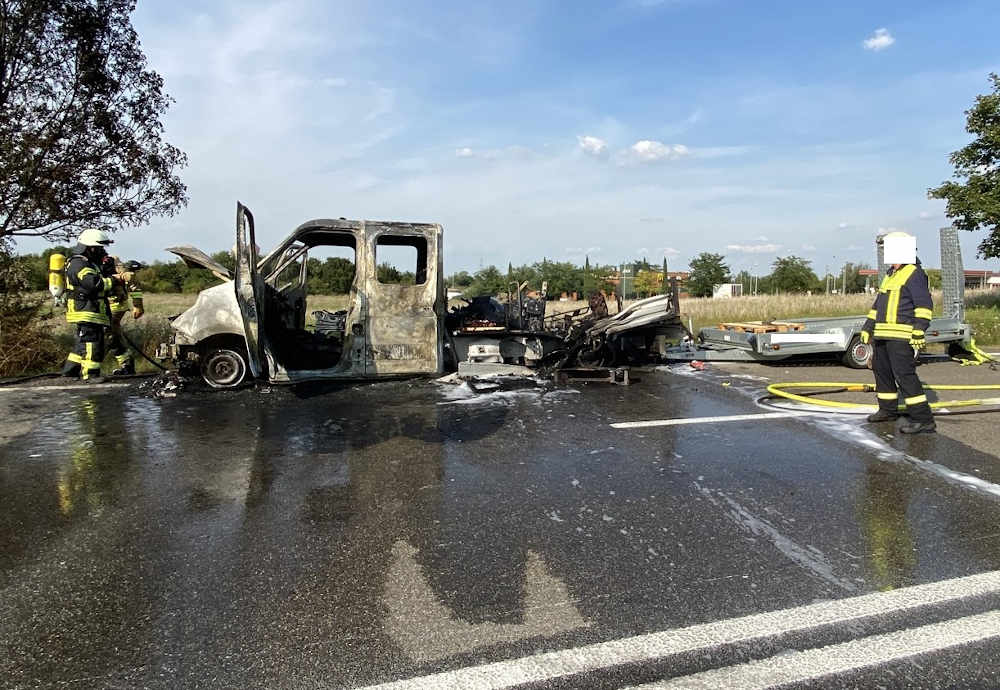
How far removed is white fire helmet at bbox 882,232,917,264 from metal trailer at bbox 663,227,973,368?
3112 mm

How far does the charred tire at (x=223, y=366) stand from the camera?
7395mm

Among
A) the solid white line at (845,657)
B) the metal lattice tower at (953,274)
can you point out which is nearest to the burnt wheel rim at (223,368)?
the solid white line at (845,657)

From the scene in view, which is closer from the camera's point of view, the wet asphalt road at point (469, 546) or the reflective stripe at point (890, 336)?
the wet asphalt road at point (469, 546)

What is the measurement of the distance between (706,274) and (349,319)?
46.2 m

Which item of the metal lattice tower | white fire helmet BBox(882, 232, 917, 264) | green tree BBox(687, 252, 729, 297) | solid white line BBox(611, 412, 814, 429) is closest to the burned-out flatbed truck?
solid white line BBox(611, 412, 814, 429)

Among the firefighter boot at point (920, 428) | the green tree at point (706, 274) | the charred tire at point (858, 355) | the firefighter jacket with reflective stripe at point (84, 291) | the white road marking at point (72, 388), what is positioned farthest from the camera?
the green tree at point (706, 274)

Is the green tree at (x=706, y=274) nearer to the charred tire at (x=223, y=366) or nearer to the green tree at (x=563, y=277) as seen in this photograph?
the green tree at (x=563, y=277)

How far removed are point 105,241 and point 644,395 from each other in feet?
23.0

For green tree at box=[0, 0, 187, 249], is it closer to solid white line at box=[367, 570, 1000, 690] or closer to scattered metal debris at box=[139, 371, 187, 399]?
scattered metal debris at box=[139, 371, 187, 399]

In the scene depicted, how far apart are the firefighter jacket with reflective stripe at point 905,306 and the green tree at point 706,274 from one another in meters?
43.1

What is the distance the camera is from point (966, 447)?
4.84 metres

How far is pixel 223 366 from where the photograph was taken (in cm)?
744

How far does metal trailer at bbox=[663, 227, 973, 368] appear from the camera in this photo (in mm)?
8922

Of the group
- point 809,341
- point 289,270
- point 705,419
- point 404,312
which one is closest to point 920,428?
point 705,419
